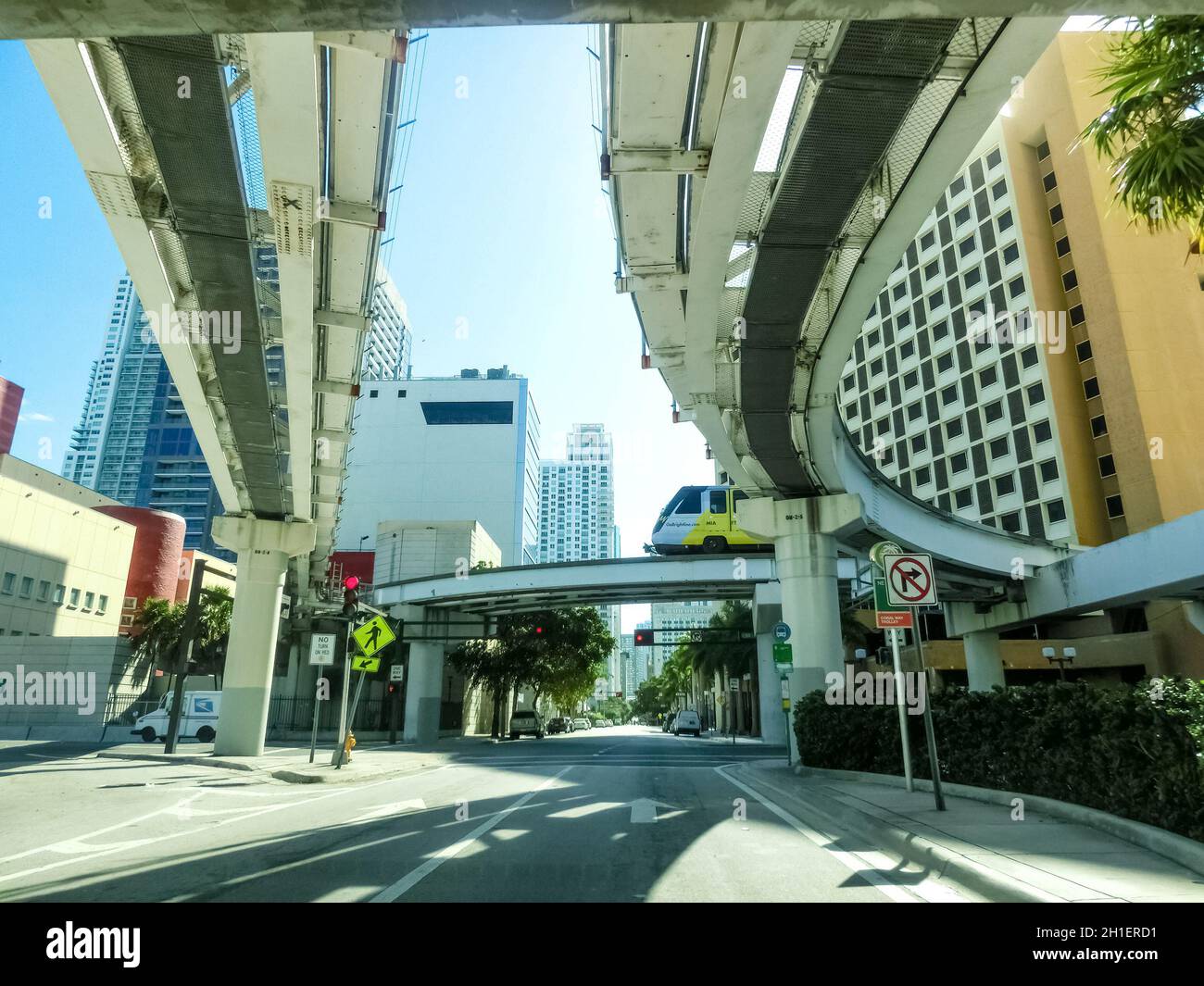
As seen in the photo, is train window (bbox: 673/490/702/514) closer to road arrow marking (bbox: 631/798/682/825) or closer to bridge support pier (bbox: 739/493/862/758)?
bridge support pier (bbox: 739/493/862/758)

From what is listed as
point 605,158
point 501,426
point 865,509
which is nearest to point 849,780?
point 865,509

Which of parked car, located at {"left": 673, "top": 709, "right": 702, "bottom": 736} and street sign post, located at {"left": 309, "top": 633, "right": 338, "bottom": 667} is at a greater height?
street sign post, located at {"left": 309, "top": 633, "right": 338, "bottom": 667}

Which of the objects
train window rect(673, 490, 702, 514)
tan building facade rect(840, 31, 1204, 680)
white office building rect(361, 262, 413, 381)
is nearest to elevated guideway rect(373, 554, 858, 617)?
train window rect(673, 490, 702, 514)

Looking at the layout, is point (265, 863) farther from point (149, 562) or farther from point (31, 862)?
point (149, 562)

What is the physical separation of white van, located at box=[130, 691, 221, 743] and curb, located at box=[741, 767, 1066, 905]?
28.7m

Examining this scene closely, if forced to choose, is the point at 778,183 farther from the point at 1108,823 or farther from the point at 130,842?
the point at 130,842

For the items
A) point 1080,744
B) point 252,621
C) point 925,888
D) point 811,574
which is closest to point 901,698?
point 1080,744

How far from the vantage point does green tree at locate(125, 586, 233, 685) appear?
4341 centimetres

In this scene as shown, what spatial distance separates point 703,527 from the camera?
121 ft

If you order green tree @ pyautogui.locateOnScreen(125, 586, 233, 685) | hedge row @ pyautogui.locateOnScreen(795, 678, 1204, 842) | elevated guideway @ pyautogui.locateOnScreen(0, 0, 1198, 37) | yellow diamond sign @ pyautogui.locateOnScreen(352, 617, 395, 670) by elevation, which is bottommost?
hedge row @ pyautogui.locateOnScreen(795, 678, 1204, 842)

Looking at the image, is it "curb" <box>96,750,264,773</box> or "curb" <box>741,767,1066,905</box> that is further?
"curb" <box>96,750,264,773</box>
